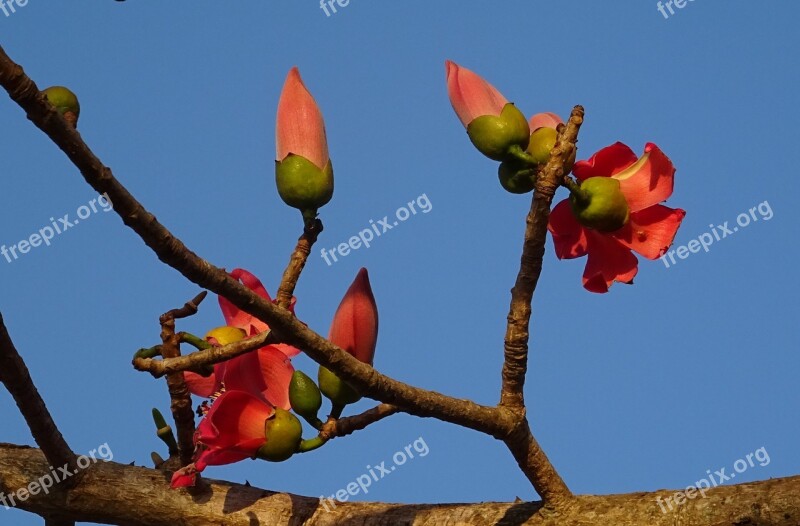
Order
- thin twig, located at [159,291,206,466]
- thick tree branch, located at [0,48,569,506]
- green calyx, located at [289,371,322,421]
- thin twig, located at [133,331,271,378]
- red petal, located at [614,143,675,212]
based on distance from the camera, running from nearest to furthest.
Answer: thick tree branch, located at [0,48,569,506]
thin twig, located at [133,331,271,378]
thin twig, located at [159,291,206,466]
green calyx, located at [289,371,322,421]
red petal, located at [614,143,675,212]

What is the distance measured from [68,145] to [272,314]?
1.47 ft

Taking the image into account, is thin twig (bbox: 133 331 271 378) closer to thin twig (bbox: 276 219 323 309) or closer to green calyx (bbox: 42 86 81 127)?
thin twig (bbox: 276 219 323 309)

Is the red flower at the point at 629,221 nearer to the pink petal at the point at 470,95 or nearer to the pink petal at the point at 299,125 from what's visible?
the pink petal at the point at 470,95

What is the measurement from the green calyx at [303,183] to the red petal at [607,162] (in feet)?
1.74

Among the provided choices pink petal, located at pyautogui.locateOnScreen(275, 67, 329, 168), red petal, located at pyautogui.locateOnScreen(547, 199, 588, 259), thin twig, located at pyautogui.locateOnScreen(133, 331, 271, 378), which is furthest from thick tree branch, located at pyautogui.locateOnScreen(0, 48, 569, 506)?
pink petal, located at pyautogui.locateOnScreen(275, 67, 329, 168)

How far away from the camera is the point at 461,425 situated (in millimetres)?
1974

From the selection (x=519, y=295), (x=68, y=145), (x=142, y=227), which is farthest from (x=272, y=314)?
(x=519, y=295)

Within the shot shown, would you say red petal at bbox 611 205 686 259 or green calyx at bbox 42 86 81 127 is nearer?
green calyx at bbox 42 86 81 127

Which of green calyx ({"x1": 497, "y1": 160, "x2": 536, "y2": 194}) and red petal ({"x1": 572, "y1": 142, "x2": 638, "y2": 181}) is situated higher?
green calyx ({"x1": 497, "y1": 160, "x2": 536, "y2": 194})

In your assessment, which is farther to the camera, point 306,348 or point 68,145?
point 306,348

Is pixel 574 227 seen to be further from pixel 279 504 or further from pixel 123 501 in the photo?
pixel 123 501

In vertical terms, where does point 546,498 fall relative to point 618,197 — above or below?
below

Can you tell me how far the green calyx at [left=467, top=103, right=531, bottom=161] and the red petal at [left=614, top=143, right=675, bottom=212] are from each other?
0.23 m

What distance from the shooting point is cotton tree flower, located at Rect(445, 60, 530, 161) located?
208 cm
